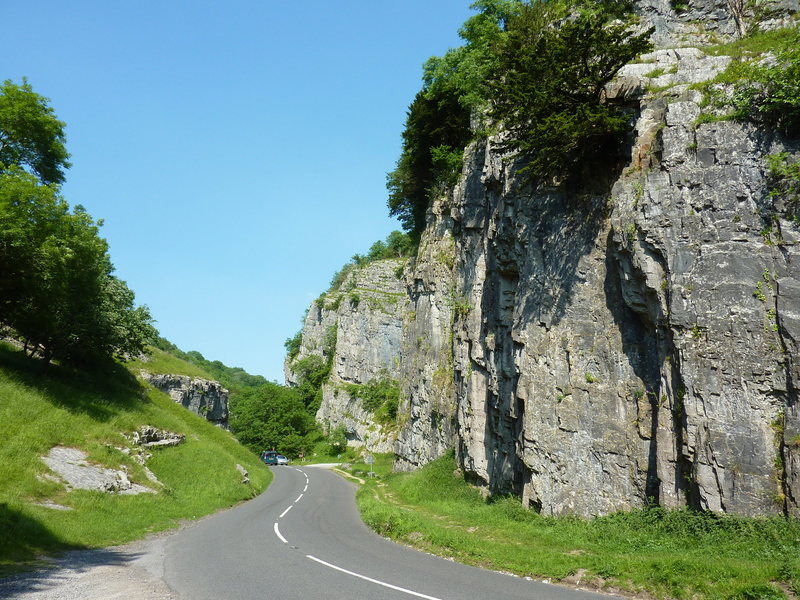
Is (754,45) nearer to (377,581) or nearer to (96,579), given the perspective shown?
(377,581)

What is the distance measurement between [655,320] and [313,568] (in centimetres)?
1095

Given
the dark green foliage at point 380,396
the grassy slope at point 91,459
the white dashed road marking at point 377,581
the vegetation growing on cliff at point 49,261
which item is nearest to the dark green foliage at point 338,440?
the dark green foliage at point 380,396

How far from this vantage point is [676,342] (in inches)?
486

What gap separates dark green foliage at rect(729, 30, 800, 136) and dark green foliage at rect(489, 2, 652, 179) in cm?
298

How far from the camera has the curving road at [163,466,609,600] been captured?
7805 mm

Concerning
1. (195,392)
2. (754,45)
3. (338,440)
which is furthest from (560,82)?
(338,440)

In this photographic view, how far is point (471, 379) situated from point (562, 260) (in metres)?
8.83

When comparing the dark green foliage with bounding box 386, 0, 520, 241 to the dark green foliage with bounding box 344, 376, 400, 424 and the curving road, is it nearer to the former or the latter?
the curving road

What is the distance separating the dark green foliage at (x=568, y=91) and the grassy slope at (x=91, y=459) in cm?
1680

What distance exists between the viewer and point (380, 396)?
5850 cm

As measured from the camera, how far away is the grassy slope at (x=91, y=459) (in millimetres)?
11539

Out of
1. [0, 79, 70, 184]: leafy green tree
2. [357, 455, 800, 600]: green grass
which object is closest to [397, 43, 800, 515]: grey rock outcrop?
[357, 455, 800, 600]: green grass

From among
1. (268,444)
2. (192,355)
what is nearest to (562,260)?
(268,444)

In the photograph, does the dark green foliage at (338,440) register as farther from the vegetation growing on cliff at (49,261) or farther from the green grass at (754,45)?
the green grass at (754,45)
